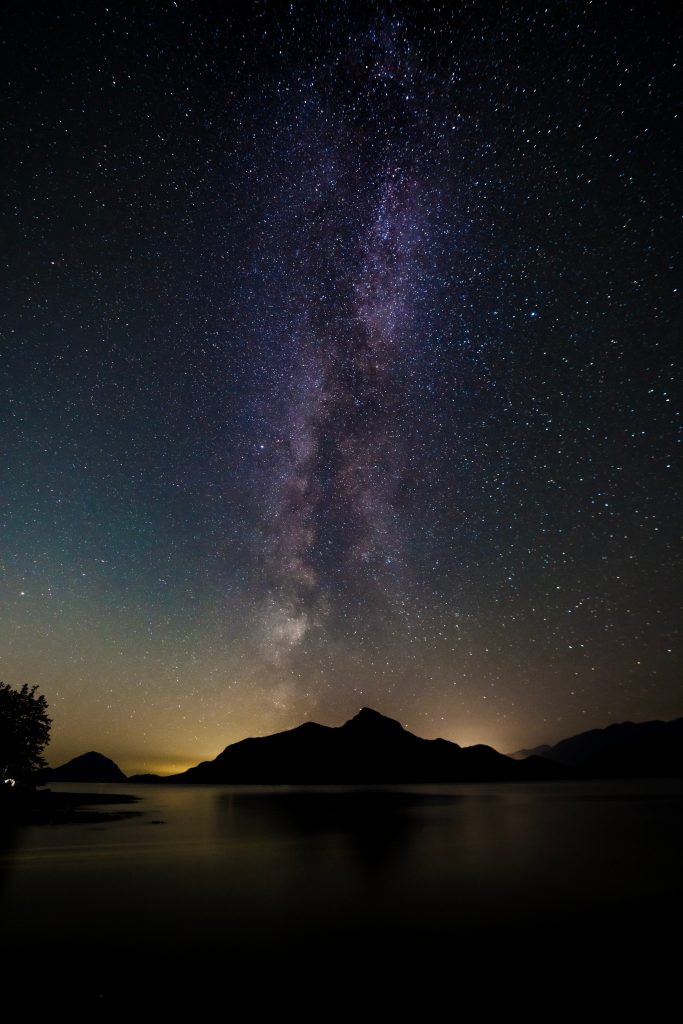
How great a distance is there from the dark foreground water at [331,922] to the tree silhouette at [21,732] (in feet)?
54.3

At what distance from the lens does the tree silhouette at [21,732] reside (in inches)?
1759

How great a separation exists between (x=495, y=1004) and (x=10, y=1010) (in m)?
8.24

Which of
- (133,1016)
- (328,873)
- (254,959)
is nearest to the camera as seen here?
(133,1016)

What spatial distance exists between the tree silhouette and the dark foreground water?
16561mm

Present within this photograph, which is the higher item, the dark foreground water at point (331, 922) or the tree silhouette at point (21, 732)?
the tree silhouette at point (21, 732)

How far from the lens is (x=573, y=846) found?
108 ft

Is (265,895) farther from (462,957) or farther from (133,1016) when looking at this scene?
(133,1016)

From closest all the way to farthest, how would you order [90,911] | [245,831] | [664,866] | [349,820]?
1. [90,911]
2. [664,866]
3. [245,831]
4. [349,820]

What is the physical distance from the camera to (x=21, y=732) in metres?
46.2

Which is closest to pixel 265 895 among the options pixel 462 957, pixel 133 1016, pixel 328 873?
pixel 328 873

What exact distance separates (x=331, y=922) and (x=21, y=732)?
133 ft

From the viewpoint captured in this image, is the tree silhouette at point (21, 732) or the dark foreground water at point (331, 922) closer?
the dark foreground water at point (331, 922)

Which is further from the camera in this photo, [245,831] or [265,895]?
[245,831]

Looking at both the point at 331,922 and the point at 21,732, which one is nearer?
the point at 331,922
